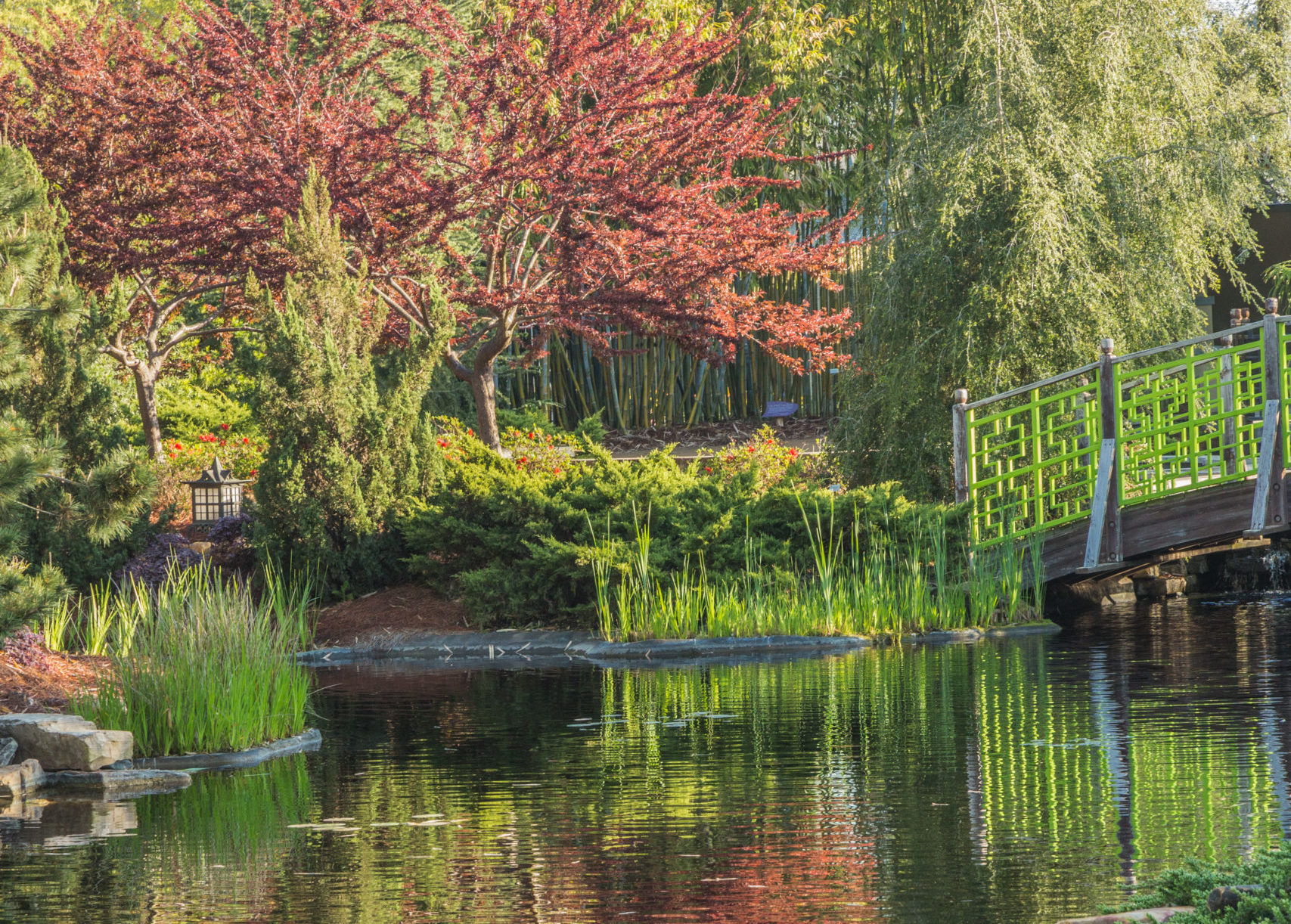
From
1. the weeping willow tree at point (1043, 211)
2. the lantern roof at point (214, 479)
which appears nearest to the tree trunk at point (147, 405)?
the lantern roof at point (214, 479)

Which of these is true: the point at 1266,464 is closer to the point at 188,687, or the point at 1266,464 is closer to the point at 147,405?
the point at 188,687

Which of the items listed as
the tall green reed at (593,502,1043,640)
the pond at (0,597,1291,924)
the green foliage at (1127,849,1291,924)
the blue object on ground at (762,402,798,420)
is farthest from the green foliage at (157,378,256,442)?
the green foliage at (1127,849,1291,924)

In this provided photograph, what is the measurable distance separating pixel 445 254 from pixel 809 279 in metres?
8.09

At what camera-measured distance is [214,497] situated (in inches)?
626

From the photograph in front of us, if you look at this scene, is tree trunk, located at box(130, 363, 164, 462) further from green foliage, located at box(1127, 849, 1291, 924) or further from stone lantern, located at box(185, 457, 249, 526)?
green foliage, located at box(1127, 849, 1291, 924)

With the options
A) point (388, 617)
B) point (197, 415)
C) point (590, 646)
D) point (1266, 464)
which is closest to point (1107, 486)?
point (1266, 464)

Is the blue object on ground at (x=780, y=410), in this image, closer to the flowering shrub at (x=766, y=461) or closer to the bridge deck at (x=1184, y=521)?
the flowering shrub at (x=766, y=461)

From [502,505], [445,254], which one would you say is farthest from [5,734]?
[445,254]

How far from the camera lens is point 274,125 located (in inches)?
607

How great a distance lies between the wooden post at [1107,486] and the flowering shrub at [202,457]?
866cm

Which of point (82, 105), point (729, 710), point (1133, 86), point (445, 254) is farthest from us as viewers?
point (445, 254)

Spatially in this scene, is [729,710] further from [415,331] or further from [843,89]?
[843,89]

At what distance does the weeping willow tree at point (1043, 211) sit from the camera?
14.6 metres

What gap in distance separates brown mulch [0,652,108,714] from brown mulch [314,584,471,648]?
303 centimetres
